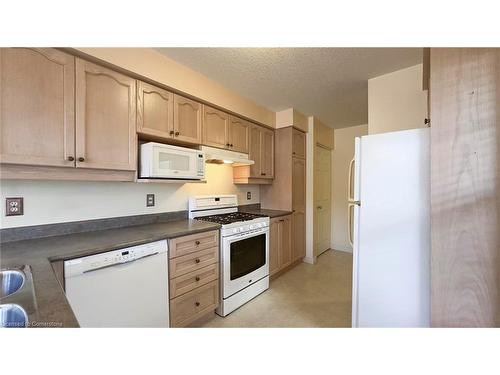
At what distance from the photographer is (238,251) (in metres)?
2.13

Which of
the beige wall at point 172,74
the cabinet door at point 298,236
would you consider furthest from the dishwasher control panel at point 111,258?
the cabinet door at point 298,236

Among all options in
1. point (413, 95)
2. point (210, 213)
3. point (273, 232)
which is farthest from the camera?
point (273, 232)

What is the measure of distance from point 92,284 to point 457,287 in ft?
6.82

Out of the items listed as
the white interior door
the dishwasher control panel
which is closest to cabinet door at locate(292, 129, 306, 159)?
the white interior door

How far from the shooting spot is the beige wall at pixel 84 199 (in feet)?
4.56

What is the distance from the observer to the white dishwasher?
47.0 inches

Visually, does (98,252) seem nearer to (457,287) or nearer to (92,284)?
(92,284)

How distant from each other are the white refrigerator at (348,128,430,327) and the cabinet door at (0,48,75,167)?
1.99 metres

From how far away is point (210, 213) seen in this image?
2.54 meters

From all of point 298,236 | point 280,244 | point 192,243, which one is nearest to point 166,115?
point 192,243

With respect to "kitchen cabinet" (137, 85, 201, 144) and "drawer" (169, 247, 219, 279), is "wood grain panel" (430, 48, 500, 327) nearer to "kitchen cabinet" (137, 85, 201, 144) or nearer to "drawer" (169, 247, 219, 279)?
"drawer" (169, 247, 219, 279)

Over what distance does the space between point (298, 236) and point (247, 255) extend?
128cm

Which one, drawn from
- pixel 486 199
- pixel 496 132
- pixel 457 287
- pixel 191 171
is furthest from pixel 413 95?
pixel 191 171

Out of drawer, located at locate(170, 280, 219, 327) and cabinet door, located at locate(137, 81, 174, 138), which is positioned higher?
cabinet door, located at locate(137, 81, 174, 138)
